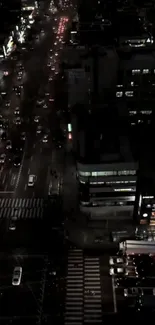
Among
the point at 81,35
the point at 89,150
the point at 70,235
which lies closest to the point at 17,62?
the point at 81,35

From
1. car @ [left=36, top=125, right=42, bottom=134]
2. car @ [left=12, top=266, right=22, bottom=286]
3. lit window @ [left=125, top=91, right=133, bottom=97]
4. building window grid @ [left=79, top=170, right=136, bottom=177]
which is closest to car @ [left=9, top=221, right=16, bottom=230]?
car @ [left=12, top=266, right=22, bottom=286]

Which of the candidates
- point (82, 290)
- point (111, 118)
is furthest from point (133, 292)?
point (111, 118)

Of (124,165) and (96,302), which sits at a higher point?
(124,165)

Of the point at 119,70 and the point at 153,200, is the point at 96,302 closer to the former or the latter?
the point at 153,200

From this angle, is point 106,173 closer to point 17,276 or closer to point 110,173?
point 110,173

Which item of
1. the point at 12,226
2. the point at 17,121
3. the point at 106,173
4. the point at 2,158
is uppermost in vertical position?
the point at 106,173

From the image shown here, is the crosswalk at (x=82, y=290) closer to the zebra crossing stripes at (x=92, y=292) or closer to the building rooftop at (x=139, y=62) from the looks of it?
the zebra crossing stripes at (x=92, y=292)

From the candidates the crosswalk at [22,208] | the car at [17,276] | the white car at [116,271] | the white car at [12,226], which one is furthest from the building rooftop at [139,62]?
the car at [17,276]
